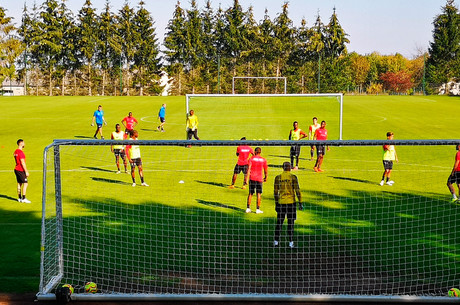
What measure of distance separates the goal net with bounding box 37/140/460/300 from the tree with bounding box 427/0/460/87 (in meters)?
49.6

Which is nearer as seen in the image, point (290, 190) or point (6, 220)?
point (290, 190)

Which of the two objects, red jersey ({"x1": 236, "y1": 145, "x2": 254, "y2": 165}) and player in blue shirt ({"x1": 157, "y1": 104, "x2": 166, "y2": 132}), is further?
player in blue shirt ({"x1": 157, "y1": 104, "x2": 166, "y2": 132})

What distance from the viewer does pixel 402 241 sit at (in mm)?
12812

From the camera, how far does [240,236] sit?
13.2 m

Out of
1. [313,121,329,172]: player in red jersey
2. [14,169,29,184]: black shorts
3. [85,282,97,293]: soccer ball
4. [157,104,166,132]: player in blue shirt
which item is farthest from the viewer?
[157,104,166,132]: player in blue shirt

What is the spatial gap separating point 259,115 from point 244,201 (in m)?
23.6

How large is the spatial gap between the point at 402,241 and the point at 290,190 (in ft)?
10.5

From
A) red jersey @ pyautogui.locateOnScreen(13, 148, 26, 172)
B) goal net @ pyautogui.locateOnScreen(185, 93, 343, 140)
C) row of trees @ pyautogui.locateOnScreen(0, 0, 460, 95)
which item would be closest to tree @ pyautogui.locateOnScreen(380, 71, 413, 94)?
row of trees @ pyautogui.locateOnScreen(0, 0, 460, 95)

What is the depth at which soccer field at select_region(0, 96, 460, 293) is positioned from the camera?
11.7 m

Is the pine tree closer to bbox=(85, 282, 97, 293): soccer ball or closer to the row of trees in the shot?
the row of trees

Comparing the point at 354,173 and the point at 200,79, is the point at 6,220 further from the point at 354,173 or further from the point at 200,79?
the point at 200,79

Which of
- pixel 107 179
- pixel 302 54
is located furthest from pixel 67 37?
pixel 107 179

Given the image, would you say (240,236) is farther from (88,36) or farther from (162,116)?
(88,36)

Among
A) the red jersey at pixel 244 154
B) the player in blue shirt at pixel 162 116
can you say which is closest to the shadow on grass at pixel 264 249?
the red jersey at pixel 244 154
